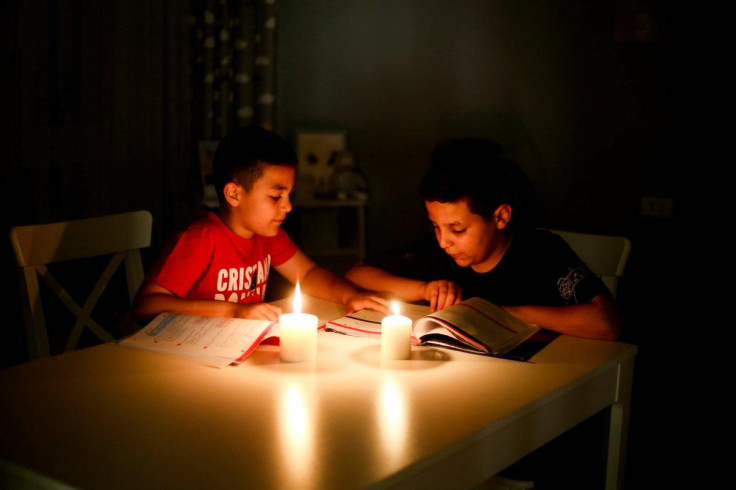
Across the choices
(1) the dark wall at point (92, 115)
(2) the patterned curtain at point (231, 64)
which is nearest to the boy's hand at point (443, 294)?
(1) the dark wall at point (92, 115)

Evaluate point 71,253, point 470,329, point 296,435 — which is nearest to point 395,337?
point 470,329

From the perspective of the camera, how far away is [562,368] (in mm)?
1423

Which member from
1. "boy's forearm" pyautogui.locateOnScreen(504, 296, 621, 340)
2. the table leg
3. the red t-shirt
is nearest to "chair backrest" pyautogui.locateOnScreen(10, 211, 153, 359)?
the red t-shirt

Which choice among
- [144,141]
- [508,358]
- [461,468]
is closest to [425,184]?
[508,358]

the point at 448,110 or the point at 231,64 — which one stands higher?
the point at 231,64

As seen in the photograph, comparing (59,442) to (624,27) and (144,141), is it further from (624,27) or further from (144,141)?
(624,27)

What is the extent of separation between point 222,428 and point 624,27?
3.04m

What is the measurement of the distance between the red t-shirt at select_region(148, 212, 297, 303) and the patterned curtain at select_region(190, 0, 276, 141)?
72.1 inches

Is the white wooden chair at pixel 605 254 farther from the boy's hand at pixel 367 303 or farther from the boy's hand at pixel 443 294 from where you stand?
the boy's hand at pixel 367 303

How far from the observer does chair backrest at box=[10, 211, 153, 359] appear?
69.9 inches

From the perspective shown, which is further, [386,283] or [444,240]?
[386,283]

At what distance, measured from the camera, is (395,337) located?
1.44m

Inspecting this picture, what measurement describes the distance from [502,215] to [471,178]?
12 cm

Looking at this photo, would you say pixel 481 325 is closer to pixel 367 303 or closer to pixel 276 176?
pixel 367 303
